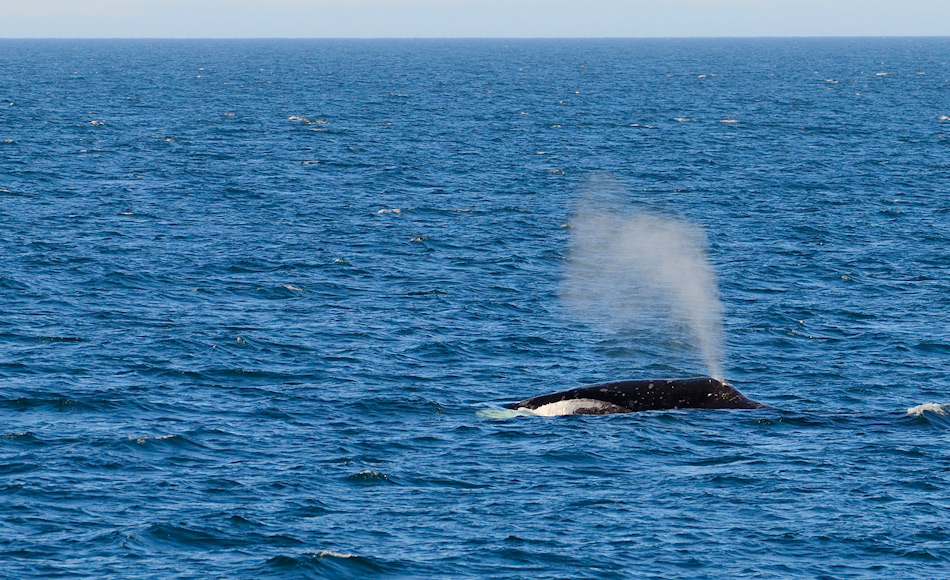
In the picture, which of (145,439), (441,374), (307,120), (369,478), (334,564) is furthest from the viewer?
(307,120)

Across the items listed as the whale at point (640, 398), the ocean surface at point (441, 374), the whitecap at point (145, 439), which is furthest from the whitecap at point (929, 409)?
the whitecap at point (145, 439)

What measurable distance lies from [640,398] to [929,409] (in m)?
8.11

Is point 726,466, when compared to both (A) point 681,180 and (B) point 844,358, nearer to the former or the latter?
(B) point 844,358

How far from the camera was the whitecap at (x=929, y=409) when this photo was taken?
3813 cm

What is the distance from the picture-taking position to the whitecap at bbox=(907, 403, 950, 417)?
38134 millimetres

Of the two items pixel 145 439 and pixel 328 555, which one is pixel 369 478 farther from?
pixel 145 439

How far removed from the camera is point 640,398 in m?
38.6

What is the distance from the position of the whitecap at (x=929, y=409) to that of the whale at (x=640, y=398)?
13.5ft

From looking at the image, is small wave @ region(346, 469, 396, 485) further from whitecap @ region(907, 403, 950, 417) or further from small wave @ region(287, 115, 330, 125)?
small wave @ region(287, 115, 330, 125)

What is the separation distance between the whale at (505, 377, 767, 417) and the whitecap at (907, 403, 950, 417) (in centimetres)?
413

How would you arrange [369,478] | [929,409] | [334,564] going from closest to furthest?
1. [334,564]
2. [369,478]
3. [929,409]

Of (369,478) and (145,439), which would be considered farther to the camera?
(145,439)

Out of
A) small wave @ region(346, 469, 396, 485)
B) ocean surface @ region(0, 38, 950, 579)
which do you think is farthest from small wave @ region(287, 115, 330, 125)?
small wave @ region(346, 469, 396, 485)

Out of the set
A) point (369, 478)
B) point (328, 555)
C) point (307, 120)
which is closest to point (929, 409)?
point (369, 478)
